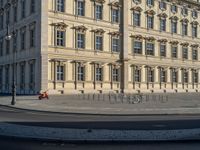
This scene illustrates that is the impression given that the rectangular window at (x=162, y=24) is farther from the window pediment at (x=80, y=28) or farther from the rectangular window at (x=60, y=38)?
the rectangular window at (x=60, y=38)

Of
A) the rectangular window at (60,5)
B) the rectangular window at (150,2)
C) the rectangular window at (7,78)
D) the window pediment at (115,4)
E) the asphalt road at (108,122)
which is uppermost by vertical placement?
the rectangular window at (150,2)

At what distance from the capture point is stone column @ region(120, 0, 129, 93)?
5700cm

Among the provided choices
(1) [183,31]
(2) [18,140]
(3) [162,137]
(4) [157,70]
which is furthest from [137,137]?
(1) [183,31]

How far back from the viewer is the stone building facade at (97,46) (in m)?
47.9

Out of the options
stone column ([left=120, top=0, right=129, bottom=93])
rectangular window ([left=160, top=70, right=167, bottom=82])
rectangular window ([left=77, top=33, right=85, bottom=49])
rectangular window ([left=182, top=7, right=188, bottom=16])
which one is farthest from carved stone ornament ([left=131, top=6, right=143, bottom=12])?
rectangular window ([left=182, top=7, right=188, bottom=16])

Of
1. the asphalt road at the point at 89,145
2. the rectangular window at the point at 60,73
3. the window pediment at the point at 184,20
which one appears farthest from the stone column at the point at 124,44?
the asphalt road at the point at 89,145

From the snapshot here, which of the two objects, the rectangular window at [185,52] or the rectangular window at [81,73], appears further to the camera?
the rectangular window at [185,52]

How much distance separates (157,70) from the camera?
64.4 meters

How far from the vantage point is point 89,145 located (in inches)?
469

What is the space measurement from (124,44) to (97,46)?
19.2 feet

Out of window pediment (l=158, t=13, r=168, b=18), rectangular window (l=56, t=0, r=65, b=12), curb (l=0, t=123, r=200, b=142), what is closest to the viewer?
curb (l=0, t=123, r=200, b=142)

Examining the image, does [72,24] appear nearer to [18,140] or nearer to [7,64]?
[7,64]

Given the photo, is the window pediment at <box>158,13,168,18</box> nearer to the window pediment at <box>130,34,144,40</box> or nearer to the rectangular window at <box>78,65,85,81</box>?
the window pediment at <box>130,34,144,40</box>

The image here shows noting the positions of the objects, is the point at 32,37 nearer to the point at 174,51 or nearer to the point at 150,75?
the point at 150,75
